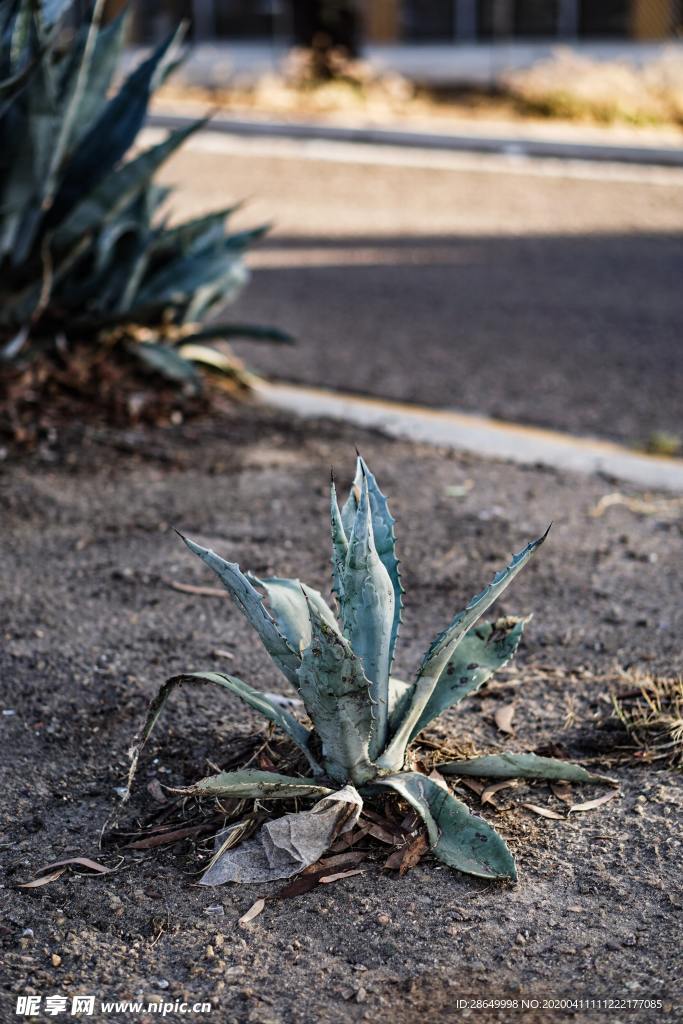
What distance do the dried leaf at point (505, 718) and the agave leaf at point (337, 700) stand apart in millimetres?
537

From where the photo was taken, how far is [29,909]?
2.46 m

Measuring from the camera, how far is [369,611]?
8.68ft

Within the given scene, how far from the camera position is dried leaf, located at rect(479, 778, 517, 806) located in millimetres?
2764

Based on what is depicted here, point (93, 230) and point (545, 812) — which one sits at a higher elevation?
point (93, 230)

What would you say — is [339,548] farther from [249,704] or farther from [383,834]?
[383,834]

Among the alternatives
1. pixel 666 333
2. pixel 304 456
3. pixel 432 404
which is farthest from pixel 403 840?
pixel 666 333

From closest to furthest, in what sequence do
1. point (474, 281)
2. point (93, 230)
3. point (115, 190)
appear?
1. point (115, 190)
2. point (93, 230)
3. point (474, 281)

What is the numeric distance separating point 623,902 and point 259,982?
2.35ft

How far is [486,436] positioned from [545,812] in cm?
258

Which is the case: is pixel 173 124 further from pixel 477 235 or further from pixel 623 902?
pixel 623 902

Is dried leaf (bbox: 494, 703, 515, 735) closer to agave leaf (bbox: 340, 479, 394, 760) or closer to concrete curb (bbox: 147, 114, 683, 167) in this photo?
agave leaf (bbox: 340, 479, 394, 760)

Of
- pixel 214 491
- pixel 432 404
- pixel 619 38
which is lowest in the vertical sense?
pixel 619 38

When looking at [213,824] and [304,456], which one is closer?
[213,824]

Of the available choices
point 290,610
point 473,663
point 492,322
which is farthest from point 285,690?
point 492,322
